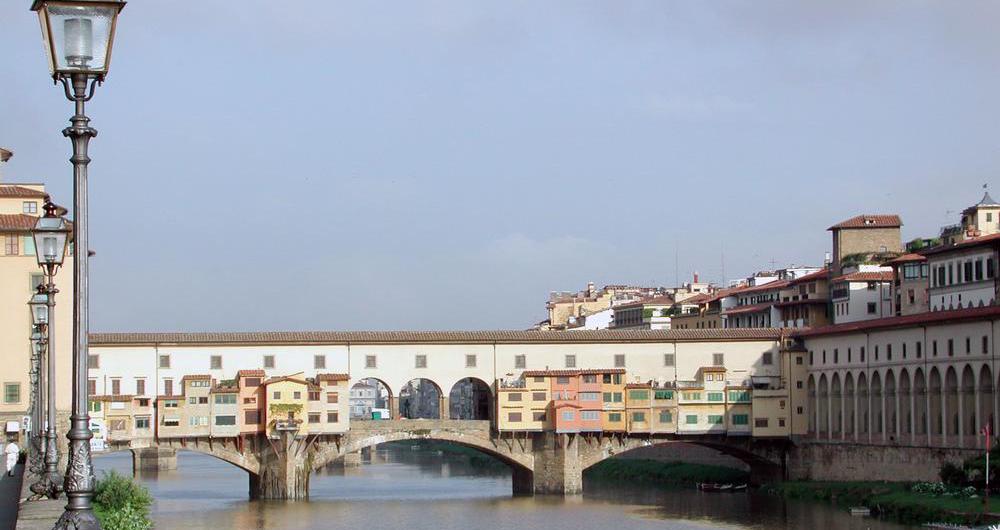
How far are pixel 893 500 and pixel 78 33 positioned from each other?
141ft

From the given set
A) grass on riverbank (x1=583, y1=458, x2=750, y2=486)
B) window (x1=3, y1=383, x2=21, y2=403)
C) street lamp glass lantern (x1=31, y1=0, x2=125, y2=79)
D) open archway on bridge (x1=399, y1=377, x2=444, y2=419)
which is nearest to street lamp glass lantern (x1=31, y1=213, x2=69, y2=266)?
street lamp glass lantern (x1=31, y1=0, x2=125, y2=79)

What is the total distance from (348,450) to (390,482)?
12978mm

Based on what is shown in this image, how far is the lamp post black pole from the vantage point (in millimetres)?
9836

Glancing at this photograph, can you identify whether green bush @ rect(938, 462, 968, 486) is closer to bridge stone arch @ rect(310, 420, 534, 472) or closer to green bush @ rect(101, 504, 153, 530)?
bridge stone arch @ rect(310, 420, 534, 472)

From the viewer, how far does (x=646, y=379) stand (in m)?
63.8

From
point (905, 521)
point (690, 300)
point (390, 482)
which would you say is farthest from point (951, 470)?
point (690, 300)

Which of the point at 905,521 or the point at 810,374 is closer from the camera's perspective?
the point at 905,521

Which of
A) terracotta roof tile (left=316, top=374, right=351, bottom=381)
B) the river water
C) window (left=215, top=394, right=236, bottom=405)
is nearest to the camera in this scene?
the river water

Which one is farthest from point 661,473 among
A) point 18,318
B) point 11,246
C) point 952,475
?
point 11,246

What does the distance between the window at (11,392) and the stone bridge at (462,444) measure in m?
8.45

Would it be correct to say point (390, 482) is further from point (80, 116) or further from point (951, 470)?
point (80, 116)

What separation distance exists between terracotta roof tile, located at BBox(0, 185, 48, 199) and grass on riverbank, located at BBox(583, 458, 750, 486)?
1175 inches

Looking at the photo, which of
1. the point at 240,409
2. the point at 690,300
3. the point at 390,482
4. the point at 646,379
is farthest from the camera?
the point at 690,300

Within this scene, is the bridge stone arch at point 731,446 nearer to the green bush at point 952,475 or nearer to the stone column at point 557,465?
the stone column at point 557,465
